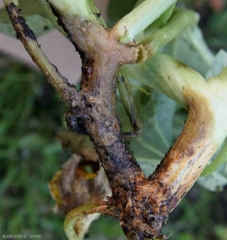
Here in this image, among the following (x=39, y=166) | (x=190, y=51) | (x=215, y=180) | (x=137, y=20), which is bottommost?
(x=39, y=166)

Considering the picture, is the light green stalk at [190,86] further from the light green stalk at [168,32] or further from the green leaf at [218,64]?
the green leaf at [218,64]

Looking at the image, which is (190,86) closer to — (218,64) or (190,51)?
(218,64)

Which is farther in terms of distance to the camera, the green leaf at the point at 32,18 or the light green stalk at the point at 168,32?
the green leaf at the point at 32,18

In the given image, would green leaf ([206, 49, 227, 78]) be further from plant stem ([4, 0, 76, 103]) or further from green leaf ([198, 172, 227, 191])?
plant stem ([4, 0, 76, 103])

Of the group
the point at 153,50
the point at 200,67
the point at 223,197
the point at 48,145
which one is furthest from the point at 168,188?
the point at 223,197

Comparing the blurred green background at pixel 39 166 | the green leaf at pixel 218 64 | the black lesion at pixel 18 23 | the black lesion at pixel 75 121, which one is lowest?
the blurred green background at pixel 39 166

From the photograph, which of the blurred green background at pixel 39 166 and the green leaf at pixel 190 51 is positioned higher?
the green leaf at pixel 190 51

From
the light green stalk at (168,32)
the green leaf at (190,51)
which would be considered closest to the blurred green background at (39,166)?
the green leaf at (190,51)

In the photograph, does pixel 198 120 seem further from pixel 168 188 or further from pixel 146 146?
pixel 146 146

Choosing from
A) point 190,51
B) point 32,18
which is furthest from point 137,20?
point 190,51
